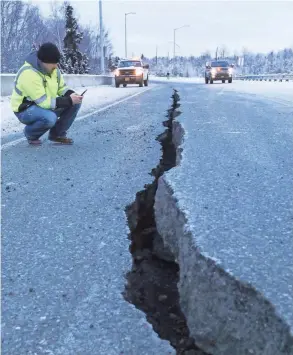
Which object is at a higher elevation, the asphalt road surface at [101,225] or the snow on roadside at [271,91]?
the asphalt road surface at [101,225]

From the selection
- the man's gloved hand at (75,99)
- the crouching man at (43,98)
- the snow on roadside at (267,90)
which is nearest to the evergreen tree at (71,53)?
the snow on roadside at (267,90)

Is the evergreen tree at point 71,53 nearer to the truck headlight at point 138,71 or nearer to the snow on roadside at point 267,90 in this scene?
the truck headlight at point 138,71

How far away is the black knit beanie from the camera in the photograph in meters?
4.11

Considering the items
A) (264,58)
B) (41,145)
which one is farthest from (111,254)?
(264,58)

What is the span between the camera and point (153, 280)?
1.89 meters

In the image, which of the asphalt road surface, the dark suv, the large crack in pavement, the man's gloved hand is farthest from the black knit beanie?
the dark suv

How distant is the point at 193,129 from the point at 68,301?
3647 millimetres

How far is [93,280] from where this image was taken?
166 cm

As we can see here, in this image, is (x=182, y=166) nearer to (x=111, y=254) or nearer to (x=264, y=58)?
(x=111, y=254)

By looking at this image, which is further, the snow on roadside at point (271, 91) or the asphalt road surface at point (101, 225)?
the snow on roadside at point (271, 91)

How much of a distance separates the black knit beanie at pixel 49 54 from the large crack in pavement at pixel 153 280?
6.36 feet

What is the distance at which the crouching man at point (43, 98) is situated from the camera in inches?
165

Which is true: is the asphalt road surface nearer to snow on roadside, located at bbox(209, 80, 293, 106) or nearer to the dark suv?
snow on roadside, located at bbox(209, 80, 293, 106)

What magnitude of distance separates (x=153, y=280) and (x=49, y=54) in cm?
293
